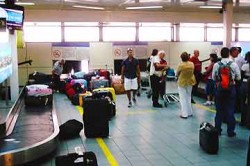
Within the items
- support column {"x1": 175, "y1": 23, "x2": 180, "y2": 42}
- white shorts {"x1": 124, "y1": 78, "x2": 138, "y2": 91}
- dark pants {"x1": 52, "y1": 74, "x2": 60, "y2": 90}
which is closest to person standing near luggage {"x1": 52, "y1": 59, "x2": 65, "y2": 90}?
dark pants {"x1": 52, "y1": 74, "x2": 60, "y2": 90}

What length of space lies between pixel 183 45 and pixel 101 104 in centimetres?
1099

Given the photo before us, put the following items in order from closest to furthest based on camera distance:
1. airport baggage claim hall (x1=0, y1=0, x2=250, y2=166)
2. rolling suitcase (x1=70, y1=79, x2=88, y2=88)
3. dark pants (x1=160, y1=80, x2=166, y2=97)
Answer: airport baggage claim hall (x1=0, y1=0, x2=250, y2=166) → dark pants (x1=160, y1=80, x2=166, y2=97) → rolling suitcase (x1=70, y1=79, x2=88, y2=88)

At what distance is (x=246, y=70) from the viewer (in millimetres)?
9227

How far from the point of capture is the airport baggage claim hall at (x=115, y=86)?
6375 mm

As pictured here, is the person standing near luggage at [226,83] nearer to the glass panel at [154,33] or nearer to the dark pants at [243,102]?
the dark pants at [243,102]

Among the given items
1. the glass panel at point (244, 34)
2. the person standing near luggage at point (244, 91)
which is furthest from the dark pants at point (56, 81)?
the glass panel at point (244, 34)

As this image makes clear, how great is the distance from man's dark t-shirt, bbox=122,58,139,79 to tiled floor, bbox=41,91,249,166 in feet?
4.02

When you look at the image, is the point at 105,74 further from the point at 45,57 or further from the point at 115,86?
the point at 45,57

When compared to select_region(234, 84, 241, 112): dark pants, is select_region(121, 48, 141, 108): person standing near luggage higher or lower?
higher

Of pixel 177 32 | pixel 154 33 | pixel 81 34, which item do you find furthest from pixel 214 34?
pixel 81 34

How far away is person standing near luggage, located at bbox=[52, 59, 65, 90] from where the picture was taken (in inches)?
598

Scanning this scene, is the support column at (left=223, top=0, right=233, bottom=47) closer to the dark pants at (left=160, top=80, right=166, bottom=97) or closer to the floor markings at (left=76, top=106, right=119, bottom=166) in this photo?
the dark pants at (left=160, top=80, right=166, bottom=97)

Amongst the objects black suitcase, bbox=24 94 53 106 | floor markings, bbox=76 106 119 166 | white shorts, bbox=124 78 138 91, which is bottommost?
floor markings, bbox=76 106 119 166

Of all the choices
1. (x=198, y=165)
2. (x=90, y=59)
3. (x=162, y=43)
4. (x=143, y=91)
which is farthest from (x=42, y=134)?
(x=162, y=43)
